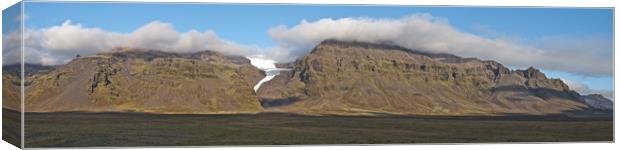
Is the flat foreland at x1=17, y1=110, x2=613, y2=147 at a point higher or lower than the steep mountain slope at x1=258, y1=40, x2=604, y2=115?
lower

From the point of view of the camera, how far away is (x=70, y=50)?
1825 inches

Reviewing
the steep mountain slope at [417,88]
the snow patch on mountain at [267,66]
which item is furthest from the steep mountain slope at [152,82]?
the steep mountain slope at [417,88]

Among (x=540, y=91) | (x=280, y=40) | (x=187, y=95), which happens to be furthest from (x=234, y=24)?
(x=187, y=95)

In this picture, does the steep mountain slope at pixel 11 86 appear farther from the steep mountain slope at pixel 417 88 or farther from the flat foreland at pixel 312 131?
the steep mountain slope at pixel 417 88

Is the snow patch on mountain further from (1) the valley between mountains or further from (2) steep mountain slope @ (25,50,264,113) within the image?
(2) steep mountain slope @ (25,50,264,113)

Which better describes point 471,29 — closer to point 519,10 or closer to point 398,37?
point 519,10

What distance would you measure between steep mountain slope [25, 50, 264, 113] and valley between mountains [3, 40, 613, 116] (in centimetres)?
8

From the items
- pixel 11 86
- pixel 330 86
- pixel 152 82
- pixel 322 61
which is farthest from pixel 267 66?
pixel 11 86

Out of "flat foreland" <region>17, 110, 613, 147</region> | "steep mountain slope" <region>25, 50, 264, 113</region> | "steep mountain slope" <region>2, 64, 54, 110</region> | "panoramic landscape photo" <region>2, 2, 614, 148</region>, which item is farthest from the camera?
"steep mountain slope" <region>25, 50, 264, 113</region>

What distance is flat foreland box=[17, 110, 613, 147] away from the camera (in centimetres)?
3503

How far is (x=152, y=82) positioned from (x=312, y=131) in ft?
76.5

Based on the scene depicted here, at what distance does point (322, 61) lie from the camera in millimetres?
44750

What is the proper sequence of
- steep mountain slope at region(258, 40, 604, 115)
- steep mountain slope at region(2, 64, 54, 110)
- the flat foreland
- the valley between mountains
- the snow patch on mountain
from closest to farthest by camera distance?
steep mountain slope at region(2, 64, 54, 110) < the flat foreland < the valley between mountains < steep mountain slope at region(258, 40, 604, 115) < the snow patch on mountain

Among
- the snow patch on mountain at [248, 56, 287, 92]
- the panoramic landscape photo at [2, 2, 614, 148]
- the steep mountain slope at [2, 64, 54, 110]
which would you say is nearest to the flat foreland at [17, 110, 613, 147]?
the panoramic landscape photo at [2, 2, 614, 148]
